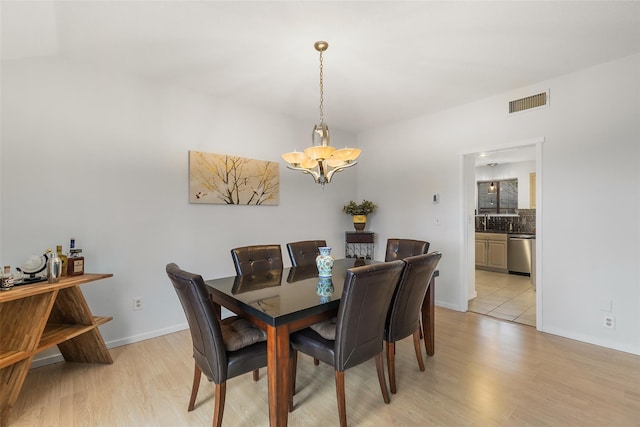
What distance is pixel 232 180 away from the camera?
3502 mm

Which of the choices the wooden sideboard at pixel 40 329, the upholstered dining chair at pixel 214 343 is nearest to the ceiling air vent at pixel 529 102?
the upholstered dining chair at pixel 214 343

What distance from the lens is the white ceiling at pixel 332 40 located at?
1.95m

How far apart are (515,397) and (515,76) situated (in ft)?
9.46

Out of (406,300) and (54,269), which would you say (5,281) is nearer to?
(54,269)

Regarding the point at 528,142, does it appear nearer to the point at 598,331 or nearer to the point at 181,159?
the point at 598,331

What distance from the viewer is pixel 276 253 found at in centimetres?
284

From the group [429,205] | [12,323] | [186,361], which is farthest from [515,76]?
[12,323]

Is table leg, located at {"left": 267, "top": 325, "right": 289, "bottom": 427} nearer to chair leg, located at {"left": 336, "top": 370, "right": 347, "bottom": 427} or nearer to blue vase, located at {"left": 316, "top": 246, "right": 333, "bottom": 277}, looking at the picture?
chair leg, located at {"left": 336, "top": 370, "right": 347, "bottom": 427}

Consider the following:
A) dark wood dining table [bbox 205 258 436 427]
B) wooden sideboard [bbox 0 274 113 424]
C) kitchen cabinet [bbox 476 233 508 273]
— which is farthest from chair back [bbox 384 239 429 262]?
kitchen cabinet [bbox 476 233 508 273]

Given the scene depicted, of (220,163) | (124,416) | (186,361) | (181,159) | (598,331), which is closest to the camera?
(124,416)

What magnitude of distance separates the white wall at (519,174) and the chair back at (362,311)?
19.5 ft

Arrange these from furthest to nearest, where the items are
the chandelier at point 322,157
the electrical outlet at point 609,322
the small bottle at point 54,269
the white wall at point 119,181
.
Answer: the electrical outlet at point 609,322 < the white wall at point 119,181 < the chandelier at point 322,157 < the small bottle at point 54,269

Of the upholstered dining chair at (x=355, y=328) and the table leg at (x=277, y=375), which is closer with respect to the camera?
the table leg at (x=277, y=375)

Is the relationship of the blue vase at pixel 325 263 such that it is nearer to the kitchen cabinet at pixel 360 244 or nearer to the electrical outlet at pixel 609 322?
the kitchen cabinet at pixel 360 244
